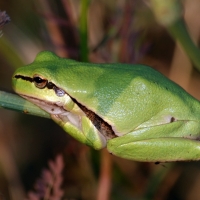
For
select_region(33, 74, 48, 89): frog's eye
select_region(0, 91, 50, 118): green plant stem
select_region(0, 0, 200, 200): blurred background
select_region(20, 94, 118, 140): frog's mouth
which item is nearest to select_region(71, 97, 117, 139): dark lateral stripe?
select_region(20, 94, 118, 140): frog's mouth

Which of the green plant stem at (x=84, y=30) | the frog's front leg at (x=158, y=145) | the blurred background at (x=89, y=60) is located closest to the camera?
the frog's front leg at (x=158, y=145)

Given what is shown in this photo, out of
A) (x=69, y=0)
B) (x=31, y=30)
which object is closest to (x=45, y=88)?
(x=69, y=0)

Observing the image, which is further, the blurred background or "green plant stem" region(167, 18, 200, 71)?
the blurred background

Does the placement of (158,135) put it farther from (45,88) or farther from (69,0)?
(69,0)

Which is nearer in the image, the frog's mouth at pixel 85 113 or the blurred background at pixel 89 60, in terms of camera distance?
the frog's mouth at pixel 85 113

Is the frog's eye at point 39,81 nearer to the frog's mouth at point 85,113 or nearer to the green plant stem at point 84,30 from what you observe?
the frog's mouth at point 85,113

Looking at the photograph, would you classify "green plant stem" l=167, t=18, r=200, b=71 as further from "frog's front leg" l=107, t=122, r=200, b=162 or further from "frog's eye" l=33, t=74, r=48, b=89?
"frog's eye" l=33, t=74, r=48, b=89

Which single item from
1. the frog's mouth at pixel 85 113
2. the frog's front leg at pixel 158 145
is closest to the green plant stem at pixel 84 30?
the frog's mouth at pixel 85 113
